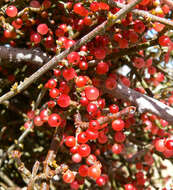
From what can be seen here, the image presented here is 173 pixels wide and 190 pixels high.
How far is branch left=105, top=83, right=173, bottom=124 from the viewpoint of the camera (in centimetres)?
116

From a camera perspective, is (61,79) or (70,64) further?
(61,79)

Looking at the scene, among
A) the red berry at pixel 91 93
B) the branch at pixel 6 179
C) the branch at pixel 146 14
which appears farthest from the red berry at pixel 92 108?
the branch at pixel 6 179

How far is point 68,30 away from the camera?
1283 millimetres

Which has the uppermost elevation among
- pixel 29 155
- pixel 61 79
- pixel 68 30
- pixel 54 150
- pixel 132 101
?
pixel 68 30

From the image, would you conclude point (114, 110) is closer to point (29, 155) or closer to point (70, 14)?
point (70, 14)

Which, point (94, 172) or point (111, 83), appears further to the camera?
point (111, 83)

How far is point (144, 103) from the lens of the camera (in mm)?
1206

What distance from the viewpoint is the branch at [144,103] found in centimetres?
116

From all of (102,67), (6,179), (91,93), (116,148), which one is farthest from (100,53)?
(6,179)

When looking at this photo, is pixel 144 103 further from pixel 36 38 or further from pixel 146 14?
pixel 36 38

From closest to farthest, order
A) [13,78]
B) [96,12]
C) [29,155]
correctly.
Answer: [96,12], [13,78], [29,155]

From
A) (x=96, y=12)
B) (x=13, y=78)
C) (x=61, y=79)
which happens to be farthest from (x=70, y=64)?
(x=13, y=78)

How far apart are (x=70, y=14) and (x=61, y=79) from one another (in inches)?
14.8

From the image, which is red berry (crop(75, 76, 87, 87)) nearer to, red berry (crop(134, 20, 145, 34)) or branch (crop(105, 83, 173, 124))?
branch (crop(105, 83, 173, 124))
